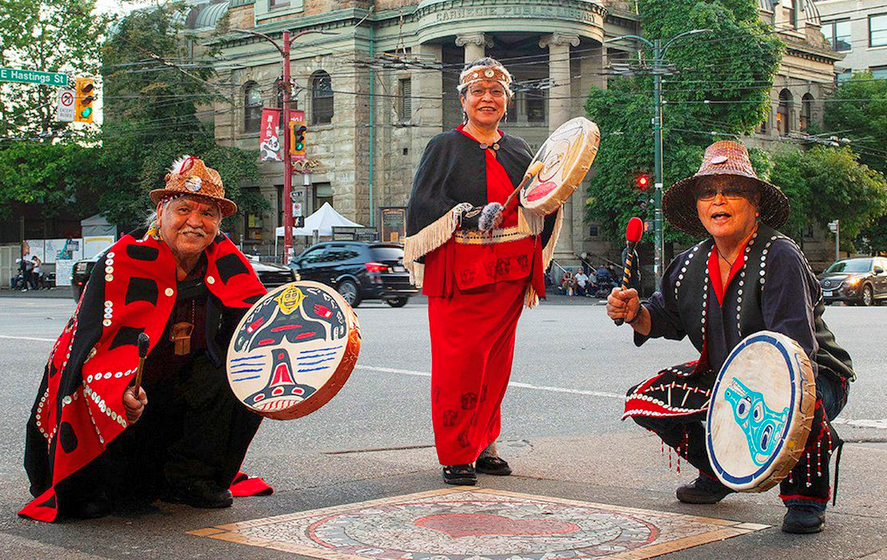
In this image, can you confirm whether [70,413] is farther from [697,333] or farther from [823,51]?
[823,51]

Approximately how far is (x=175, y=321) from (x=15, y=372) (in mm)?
6785

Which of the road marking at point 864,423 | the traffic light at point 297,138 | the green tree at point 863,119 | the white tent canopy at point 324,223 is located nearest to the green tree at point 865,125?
the green tree at point 863,119

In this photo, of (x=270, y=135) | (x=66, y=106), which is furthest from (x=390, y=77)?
(x=66, y=106)

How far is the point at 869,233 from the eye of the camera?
53000mm

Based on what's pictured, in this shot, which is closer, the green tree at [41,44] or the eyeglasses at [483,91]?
the eyeglasses at [483,91]

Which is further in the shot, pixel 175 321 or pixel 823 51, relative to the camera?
pixel 823 51

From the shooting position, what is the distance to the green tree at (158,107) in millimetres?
44469

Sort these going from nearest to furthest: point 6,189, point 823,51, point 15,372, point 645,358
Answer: point 15,372
point 645,358
point 6,189
point 823,51

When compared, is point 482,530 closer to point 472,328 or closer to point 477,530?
point 477,530

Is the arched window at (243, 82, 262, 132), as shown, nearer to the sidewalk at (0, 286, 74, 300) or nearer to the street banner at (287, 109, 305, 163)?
the sidewalk at (0, 286, 74, 300)

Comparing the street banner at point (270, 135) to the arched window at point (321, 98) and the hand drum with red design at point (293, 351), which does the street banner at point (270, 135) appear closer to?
the arched window at point (321, 98)

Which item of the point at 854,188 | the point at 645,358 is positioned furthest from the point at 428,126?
the point at 645,358

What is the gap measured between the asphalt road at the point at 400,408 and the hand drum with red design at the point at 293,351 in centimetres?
55

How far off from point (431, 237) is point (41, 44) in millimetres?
50510
